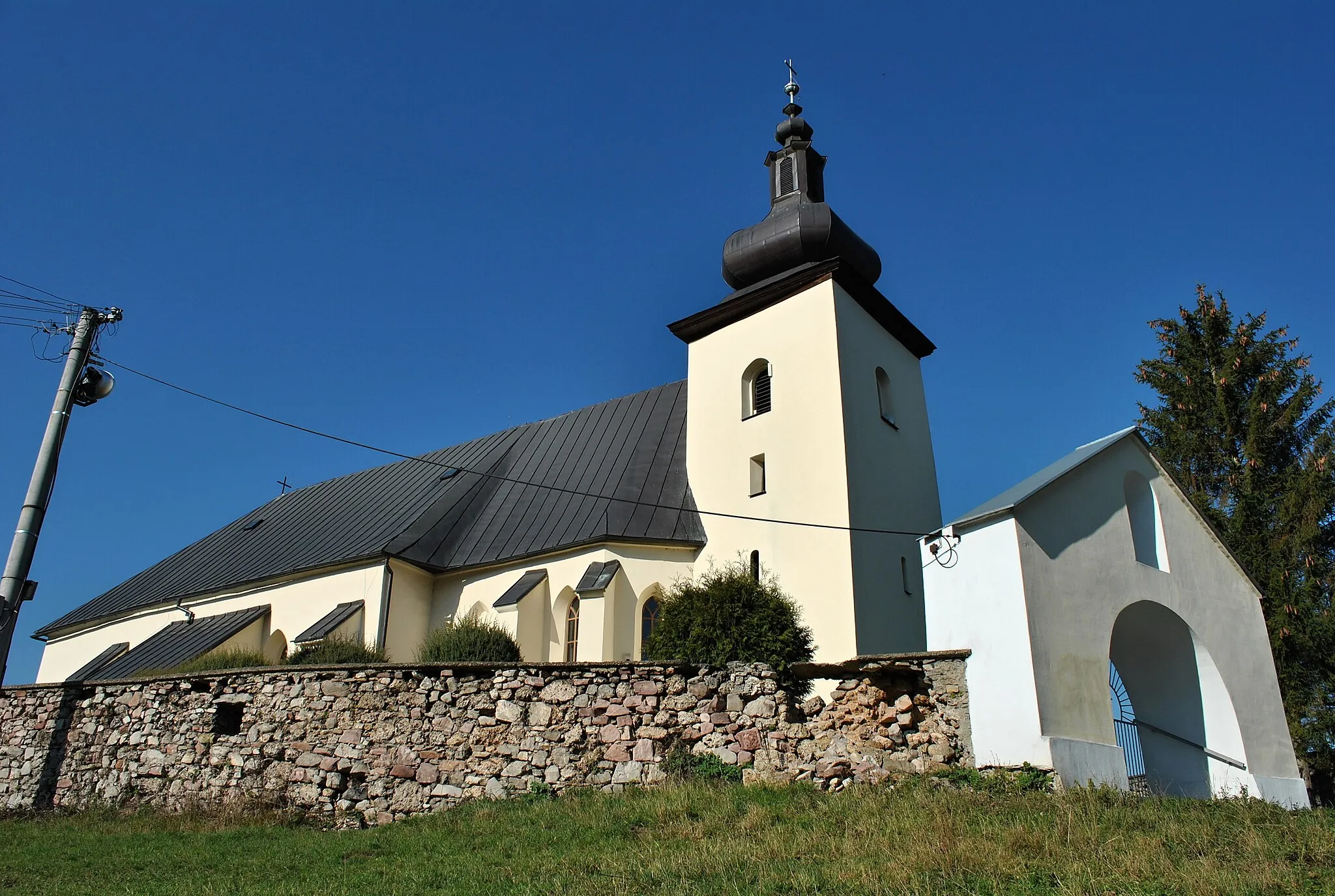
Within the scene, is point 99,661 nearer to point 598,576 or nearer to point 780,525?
point 598,576

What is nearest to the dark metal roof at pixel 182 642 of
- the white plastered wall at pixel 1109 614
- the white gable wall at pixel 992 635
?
the white gable wall at pixel 992 635

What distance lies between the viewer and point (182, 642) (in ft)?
71.2

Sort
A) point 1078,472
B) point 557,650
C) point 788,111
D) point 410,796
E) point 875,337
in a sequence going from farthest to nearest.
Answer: point 788,111, point 875,337, point 557,650, point 1078,472, point 410,796

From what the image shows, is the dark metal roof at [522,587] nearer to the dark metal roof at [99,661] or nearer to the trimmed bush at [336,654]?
the trimmed bush at [336,654]

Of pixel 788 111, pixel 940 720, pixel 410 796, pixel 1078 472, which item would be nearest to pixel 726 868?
pixel 940 720

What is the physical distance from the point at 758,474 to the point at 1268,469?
9.55m

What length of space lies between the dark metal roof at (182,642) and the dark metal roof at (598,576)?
25.2 feet

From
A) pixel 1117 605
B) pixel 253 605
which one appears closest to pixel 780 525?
pixel 1117 605

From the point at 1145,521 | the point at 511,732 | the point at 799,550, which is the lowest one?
the point at 511,732

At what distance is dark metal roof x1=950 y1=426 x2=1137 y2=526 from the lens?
11453 millimetres

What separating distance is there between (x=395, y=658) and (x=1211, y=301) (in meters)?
17.7

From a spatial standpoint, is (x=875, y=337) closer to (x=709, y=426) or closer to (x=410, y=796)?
(x=709, y=426)

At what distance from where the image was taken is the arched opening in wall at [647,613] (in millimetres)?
17953

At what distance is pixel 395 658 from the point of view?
63.7ft
